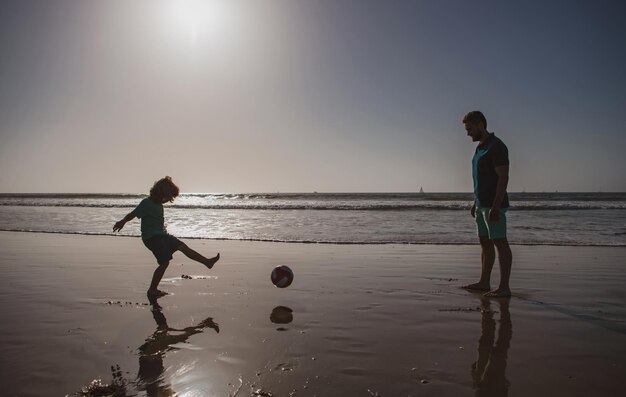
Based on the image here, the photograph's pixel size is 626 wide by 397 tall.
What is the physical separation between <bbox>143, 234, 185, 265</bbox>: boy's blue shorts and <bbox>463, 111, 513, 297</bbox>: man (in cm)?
449

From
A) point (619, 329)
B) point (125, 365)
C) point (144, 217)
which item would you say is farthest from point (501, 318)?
point (144, 217)

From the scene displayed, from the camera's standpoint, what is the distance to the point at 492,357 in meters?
3.44

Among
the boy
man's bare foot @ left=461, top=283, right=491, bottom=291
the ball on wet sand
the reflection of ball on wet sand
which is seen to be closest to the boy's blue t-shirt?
the boy

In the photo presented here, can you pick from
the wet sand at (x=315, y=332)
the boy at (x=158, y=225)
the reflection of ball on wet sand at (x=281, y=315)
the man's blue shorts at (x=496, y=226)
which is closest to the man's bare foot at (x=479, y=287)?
the wet sand at (x=315, y=332)

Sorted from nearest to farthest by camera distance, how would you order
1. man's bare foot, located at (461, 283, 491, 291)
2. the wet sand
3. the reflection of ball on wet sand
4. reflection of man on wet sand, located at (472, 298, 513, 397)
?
reflection of man on wet sand, located at (472, 298, 513, 397)
the wet sand
the reflection of ball on wet sand
man's bare foot, located at (461, 283, 491, 291)

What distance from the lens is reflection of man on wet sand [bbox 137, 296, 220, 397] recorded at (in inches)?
113

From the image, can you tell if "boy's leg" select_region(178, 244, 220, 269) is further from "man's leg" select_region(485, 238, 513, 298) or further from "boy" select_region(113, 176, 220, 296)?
"man's leg" select_region(485, 238, 513, 298)

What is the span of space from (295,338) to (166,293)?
2.84m

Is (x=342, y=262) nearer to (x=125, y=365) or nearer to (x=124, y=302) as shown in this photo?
(x=124, y=302)

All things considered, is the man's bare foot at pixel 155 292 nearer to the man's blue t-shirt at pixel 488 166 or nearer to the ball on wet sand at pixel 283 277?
the ball on wet sand at pixel 283 277

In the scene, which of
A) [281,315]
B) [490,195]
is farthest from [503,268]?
[281,315]

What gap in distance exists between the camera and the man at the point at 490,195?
569 cm

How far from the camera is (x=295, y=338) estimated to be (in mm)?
3914

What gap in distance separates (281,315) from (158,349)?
150cm
